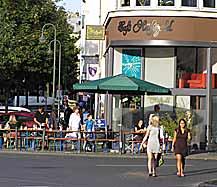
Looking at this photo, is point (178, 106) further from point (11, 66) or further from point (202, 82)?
point (11, 66)

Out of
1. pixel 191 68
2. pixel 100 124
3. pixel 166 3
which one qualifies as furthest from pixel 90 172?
pixel 191 68

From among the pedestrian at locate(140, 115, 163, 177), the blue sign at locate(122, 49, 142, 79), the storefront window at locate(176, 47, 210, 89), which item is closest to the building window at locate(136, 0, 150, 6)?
the blue sign at locate(122, 49, 142, 79)

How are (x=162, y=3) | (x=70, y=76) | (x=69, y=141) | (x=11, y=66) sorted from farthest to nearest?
(x=70, y=76), (x=11, y=66), (x=162, y=3), (x=69, y=141)

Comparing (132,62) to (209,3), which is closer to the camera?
(209,3)

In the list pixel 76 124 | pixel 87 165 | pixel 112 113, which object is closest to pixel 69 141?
pixel 76 124

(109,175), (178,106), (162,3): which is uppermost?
(162,3)

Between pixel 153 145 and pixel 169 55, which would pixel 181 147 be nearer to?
pixel 153 145

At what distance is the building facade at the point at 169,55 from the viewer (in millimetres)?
33312

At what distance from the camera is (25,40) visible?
182 feet

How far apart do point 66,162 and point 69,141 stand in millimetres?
5623

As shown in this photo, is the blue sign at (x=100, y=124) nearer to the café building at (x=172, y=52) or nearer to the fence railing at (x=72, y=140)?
the café building at (x=172, y=52)

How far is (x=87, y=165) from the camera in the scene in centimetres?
2364

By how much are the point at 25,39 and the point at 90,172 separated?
35.1 m

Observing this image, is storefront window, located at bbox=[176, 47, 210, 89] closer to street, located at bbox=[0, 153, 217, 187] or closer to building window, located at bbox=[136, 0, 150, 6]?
building window, located at bbox=[136, 0, 150, 6]
